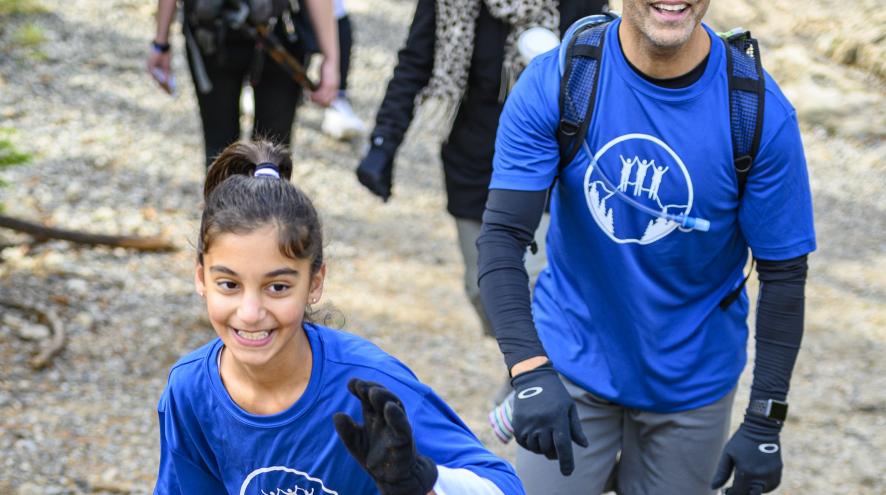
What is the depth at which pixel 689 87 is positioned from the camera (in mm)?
2916

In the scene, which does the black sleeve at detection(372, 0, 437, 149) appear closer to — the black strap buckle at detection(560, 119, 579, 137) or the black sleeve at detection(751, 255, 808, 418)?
the black strap buckle at detection(560, 119, 579, 137)

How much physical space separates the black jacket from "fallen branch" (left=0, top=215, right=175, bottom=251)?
269cm

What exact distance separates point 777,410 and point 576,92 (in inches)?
A: 36.9

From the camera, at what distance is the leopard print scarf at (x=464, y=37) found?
4.23 metres

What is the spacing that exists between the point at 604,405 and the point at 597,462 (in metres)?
0.17

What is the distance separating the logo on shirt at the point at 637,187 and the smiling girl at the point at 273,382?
30.3 inches

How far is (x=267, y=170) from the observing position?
2.71m

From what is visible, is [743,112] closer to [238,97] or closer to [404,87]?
[404,87]

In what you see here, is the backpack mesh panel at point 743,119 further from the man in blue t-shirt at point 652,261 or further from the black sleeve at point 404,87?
the black sleeve at point 404,87

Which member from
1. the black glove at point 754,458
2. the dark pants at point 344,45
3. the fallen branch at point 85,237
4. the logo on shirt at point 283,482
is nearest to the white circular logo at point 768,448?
the black glove at point 754,458

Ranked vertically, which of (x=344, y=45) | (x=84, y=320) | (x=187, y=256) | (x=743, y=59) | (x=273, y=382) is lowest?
(x=187, y=256)

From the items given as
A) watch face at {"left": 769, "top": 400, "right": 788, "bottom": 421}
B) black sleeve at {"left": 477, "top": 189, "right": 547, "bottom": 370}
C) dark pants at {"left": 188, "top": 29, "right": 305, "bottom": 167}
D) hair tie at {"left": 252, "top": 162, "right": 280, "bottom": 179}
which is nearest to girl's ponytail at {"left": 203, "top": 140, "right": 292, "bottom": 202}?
hair tie at {"left": 252, "top": 162, "right": 280, "bottom": 179}

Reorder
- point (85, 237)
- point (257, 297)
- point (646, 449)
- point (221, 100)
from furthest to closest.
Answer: point (85, 237)
point (221, 100)
point (646, 449)
point (257, 297)

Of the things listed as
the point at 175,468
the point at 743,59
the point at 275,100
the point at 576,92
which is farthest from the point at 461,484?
the point at 275,100
